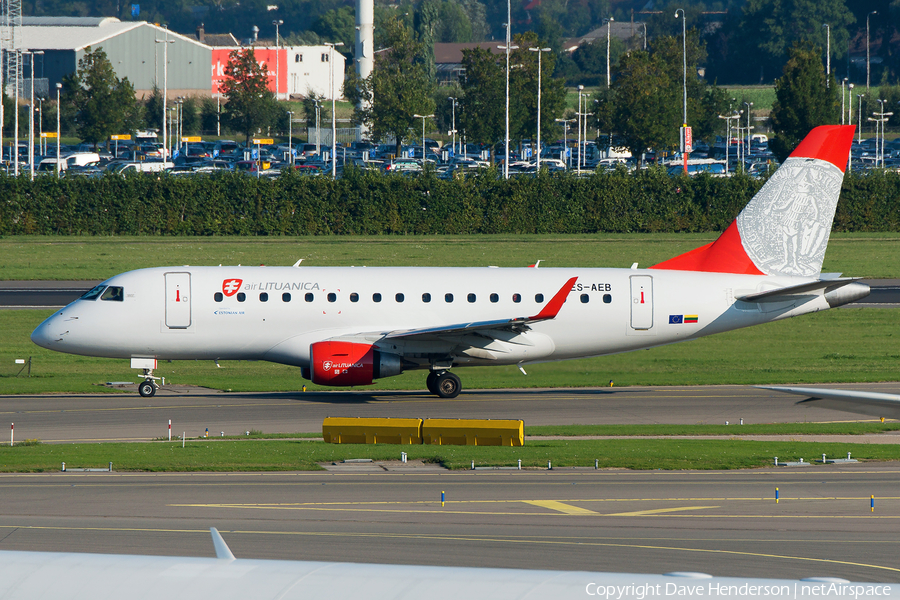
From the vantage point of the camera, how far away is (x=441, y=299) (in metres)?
34.3

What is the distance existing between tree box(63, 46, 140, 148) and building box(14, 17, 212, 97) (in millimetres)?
45374

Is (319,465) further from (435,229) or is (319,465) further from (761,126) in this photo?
(761,126)

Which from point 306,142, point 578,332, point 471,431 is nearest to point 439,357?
point 578,332

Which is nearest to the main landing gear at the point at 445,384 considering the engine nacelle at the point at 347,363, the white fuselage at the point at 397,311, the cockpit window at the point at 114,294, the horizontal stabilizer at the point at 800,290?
the white fuselage at the point at 397,311

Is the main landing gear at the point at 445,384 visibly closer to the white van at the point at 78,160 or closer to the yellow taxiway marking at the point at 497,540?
the yellow taxiway marking at the point at 497,540

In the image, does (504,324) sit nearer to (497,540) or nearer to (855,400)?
(497,540)

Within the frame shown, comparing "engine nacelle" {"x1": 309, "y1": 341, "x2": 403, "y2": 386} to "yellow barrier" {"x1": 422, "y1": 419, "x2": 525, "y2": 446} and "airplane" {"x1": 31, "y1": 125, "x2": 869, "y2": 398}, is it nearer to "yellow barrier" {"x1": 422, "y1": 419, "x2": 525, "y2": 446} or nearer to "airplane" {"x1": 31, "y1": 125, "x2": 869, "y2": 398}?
"airplane" {"x1": 31, "y1": 125, "x2": 869, "y2": 398}

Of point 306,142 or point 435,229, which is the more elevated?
point 306,142

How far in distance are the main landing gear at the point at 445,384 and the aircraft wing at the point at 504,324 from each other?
1964mm

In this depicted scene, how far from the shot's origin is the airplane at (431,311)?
33562mm

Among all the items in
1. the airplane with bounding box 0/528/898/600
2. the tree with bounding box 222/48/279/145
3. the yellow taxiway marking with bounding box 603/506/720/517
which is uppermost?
the tree with bounding box 222/48/279/145

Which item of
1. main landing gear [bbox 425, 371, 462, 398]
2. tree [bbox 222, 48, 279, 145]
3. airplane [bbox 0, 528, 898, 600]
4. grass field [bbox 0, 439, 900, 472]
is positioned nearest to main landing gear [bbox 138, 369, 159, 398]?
grass field [bbox 0, 439, 900, 472]

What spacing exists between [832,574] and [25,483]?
15948 mm

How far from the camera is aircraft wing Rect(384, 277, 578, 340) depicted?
106 feet
